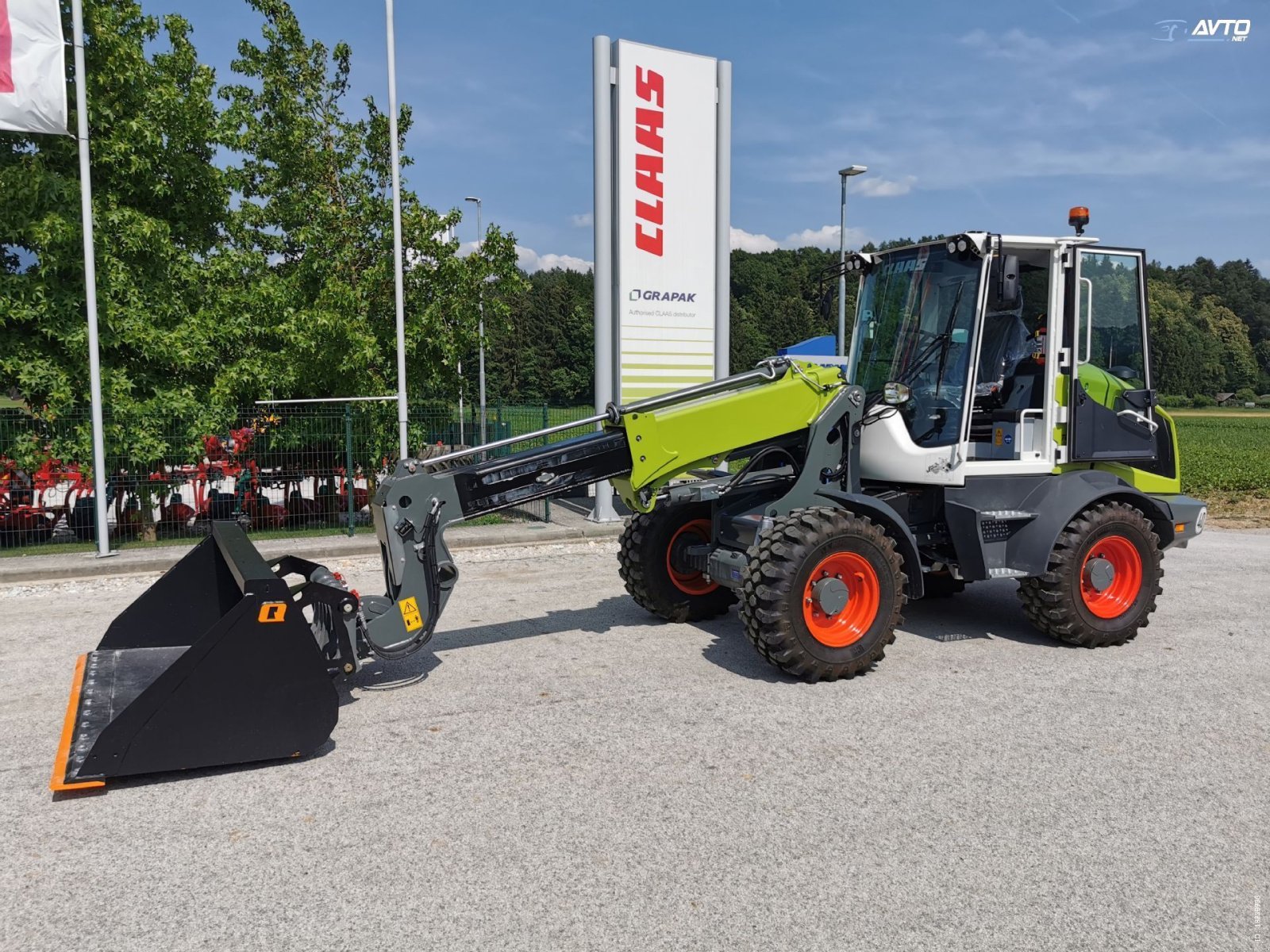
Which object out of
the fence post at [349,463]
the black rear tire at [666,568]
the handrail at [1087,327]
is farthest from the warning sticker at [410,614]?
the fence post at [349,463]

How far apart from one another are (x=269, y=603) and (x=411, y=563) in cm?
105

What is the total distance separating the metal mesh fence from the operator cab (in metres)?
6.40

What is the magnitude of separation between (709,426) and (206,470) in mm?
8467

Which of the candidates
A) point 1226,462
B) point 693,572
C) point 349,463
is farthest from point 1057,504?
point 1226,462

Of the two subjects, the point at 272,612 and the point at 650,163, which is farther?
the point at 650,163

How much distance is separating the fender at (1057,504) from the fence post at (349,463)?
8118 millimetres

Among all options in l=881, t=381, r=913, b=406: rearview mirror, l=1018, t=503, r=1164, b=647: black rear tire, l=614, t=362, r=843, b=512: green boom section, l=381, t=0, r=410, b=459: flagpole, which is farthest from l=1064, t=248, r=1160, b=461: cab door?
l=381, t=0, r=410, b=459: flagpole

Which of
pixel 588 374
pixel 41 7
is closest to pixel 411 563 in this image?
pixel 41 7

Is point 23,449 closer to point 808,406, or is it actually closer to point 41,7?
point 41,7

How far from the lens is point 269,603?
4.69 metres

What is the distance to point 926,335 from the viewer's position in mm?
6941

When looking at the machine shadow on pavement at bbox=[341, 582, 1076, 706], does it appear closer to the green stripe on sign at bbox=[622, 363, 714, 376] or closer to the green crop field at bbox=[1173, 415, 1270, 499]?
the green stripe on sign at bbox=[622, 363, 714, 376]

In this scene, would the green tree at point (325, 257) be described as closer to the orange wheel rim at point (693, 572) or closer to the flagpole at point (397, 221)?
the flagpole at point (397, 221)

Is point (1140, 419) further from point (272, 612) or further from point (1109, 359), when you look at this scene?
point (272, 612)
